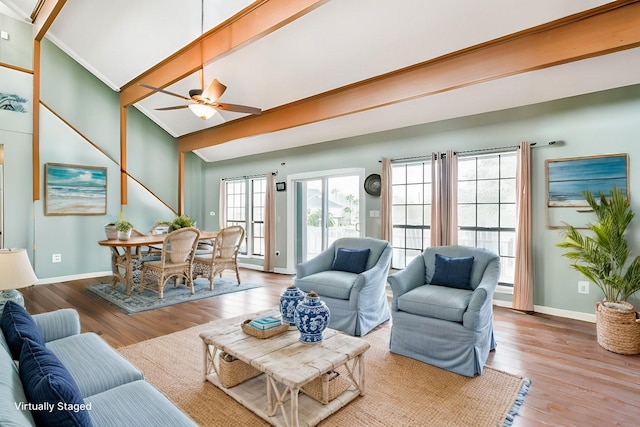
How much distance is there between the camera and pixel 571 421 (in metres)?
1.97

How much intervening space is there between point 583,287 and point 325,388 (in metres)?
3.41

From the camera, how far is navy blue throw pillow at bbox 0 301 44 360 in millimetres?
1459

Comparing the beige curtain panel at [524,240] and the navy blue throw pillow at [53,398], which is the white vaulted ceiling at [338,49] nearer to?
the beige curtain panel at [524,240]

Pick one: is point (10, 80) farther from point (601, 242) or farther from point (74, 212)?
point (601, 242)

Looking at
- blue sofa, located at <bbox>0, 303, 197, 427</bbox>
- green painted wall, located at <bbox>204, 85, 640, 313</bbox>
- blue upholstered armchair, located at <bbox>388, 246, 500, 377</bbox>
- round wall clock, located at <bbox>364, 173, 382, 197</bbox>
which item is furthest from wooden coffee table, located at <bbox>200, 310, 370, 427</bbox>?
round wall clock, located at <bbox>364, 173, 382, 197</bbox>

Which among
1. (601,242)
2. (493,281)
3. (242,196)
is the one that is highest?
(242,196)

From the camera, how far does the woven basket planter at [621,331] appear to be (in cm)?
287

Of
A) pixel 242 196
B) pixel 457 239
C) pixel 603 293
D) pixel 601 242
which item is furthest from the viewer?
pixel 242 196

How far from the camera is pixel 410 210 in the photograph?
514 cm

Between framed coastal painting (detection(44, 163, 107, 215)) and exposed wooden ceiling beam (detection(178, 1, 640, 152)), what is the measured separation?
3.81 metres

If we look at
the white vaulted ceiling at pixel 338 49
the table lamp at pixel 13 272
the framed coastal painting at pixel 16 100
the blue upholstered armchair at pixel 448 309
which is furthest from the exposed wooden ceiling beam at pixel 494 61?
the framed coastal painting at pixel 16 100

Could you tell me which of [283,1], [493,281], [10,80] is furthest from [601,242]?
[10,80]

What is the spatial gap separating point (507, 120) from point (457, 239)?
1657mm

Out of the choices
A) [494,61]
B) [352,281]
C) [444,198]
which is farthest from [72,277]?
[494,61]
